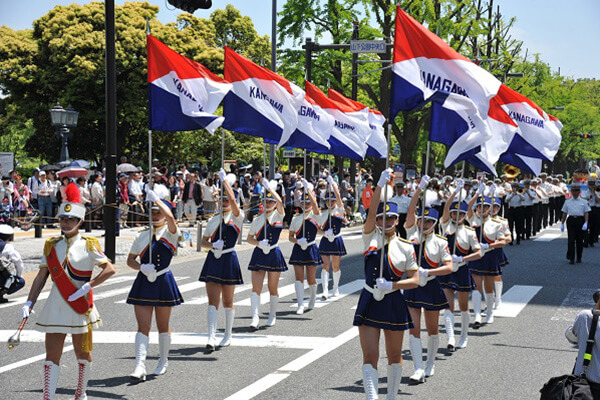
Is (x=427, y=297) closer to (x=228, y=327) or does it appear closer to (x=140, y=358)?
(x=228, y=327)

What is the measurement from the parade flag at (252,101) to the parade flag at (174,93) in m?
1.21

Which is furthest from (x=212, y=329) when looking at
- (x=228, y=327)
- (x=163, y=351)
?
(x=163, y=351)

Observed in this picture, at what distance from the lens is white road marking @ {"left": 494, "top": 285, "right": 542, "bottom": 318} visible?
1367 cm

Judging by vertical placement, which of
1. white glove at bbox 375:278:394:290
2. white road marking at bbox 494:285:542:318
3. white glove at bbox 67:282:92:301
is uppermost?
white glove at bbox 375:278:394:290

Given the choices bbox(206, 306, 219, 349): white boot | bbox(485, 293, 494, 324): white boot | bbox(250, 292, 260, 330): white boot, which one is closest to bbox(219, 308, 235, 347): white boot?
bbox(206, 306, 219, 349): white boot

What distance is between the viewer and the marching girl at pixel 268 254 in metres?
11.8

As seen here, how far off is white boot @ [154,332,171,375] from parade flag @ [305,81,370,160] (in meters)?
8.38

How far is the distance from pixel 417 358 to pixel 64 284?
391 centimetres

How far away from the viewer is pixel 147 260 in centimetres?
900

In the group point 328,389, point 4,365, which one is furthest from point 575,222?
point 4,365

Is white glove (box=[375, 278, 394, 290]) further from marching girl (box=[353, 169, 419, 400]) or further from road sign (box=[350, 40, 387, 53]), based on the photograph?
road sign (box=[350, 40, 387, 53])

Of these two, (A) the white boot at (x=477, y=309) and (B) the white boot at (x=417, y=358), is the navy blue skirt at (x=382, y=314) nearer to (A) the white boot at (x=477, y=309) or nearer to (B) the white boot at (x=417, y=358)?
(B) the white boot at (x=417, y=358)

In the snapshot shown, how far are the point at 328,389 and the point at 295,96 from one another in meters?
6.91

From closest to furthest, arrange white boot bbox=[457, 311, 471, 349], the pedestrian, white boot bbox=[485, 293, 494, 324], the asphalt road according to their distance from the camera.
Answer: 1. the asphalt road
2. white boot bbox=[457, 311, 471, 349]
3. white boot bbox=[485, 293, 494, 324]
4. the pedestrian
